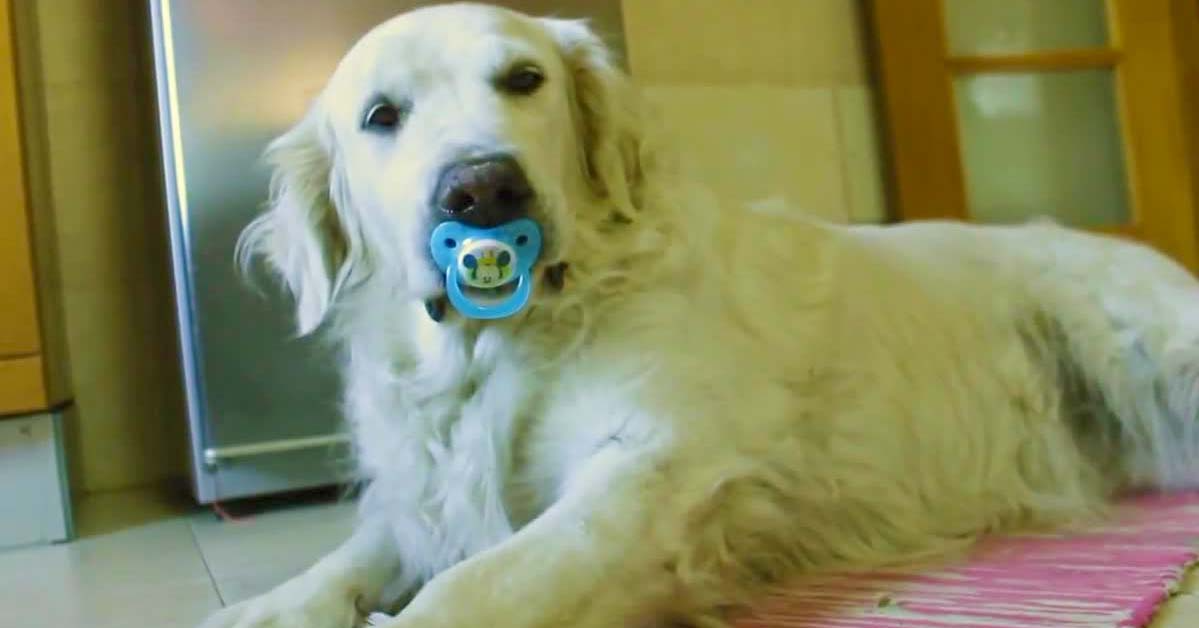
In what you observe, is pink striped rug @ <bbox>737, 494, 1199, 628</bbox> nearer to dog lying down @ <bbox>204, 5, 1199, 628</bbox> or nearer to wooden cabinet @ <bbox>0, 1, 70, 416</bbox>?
dog lying down @ <bbox>204, 5, 1199, 628</bbox>

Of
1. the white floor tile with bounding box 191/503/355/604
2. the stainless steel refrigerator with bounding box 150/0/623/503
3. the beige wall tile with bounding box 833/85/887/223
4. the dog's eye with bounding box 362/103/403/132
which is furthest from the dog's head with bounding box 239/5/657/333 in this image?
the beige wall tile with bounding box 833/85/887/223

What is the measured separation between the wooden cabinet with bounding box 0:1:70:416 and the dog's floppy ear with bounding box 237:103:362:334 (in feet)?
2.92

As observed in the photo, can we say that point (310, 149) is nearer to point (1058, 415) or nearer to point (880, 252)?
point (880, 252)

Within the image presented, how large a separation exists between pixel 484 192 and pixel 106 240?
1.80 meters

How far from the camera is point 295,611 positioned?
1390 millimetres

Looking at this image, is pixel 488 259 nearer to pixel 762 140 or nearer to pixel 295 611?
pixel 295 611

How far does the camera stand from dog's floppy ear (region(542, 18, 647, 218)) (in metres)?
1.55

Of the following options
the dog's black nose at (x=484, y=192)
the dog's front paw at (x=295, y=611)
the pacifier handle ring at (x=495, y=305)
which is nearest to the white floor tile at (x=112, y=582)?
the dog's front paw at (x=295, y=611)

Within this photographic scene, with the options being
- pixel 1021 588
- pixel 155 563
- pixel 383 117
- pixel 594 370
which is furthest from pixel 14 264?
pixel 1021 588

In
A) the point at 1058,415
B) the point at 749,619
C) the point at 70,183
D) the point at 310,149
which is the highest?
the point at 70,183

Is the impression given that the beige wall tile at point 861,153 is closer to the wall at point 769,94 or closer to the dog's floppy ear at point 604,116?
the wall at point 769,94

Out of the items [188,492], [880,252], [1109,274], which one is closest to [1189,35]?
[1109,274]

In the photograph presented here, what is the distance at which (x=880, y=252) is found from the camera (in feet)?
6.15

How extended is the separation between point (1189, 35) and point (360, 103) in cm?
302
